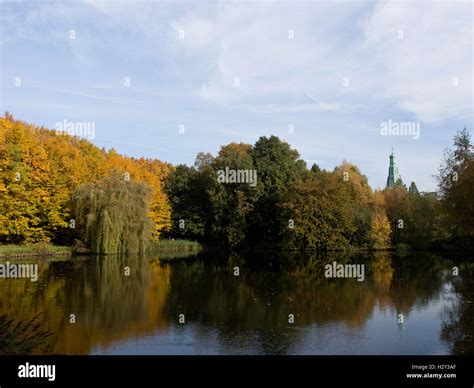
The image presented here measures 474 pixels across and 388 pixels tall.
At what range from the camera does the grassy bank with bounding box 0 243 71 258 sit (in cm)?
Answer: 3323

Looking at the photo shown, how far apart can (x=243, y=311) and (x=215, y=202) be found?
35217mm

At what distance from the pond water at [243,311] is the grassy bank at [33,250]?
28.0ft

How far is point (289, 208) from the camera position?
45531mm

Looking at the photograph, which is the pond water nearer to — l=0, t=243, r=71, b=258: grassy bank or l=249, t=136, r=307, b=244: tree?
l=0, t=243, r=71, b=258: grassy bank

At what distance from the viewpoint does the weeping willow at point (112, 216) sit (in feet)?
119
